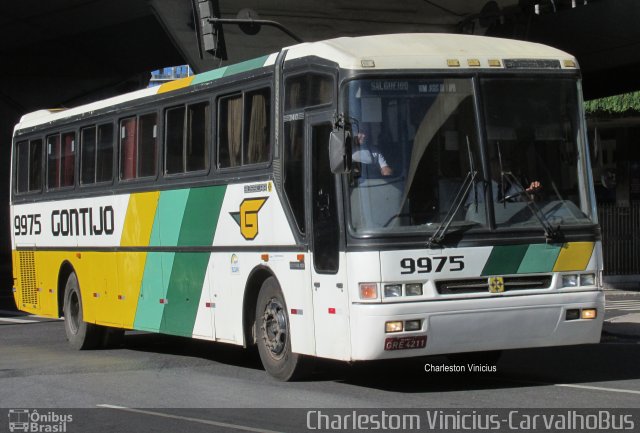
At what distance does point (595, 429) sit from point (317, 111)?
164 inches

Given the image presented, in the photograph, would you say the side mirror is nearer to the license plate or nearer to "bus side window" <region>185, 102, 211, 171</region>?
the license plate

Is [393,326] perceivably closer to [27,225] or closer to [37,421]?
[37,421]

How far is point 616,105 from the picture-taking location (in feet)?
121

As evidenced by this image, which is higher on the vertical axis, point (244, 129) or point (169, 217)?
point (244, 129)

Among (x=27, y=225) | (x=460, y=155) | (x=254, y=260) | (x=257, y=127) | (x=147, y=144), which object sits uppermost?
(x=147, y=144)

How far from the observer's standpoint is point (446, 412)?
10.4 m

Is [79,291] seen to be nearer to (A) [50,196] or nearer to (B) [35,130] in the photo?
(A) [50,196]

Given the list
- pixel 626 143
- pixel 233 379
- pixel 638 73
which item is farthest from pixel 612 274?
pixel 233 379

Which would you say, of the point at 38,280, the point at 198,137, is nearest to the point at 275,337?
the point at 198,137

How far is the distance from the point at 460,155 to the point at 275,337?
2.80 m

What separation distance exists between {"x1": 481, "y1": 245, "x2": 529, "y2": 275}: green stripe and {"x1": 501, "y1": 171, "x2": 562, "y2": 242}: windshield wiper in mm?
285

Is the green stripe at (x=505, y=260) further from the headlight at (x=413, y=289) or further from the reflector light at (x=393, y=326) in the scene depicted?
the reflector light at (x=393, y=326)

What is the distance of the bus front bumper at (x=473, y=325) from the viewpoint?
11086 millimetres

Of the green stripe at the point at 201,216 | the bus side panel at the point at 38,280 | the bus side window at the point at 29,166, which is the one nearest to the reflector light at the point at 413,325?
the green stripe at the point at 201,216
